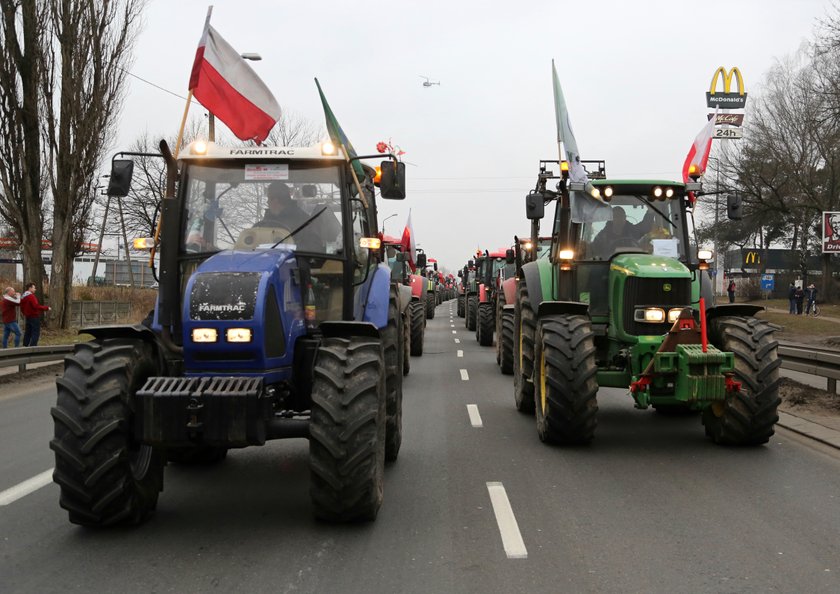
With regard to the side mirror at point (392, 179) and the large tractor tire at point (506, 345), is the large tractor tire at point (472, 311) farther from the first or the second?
the side mirror at point (392, 179)

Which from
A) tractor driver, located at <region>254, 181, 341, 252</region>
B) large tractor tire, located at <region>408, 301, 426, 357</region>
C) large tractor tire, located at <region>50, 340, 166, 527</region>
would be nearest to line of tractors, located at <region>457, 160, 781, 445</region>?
tractor driver, located at <region>254, 181, 341, 252</region>

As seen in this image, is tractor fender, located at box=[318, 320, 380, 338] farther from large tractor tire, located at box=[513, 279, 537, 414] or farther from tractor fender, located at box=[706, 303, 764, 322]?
tractor fender, located at box=[706, 303, 764, 322]

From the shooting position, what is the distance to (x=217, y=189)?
6797 millimetres

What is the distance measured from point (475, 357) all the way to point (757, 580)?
14.9 m

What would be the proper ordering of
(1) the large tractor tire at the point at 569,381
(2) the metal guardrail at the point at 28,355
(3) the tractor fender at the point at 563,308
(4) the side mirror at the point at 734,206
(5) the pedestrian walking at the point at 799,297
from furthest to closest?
1. (5) the pedestrian walking at the point at 799,297
2. (2) the metal guardrail at the point at 28,355
3. (4) the side mirror at the point at 734,206
4. (3) the tractor fender at the point at 563,308
5. (1) the large tractor tire at the point at 569,381

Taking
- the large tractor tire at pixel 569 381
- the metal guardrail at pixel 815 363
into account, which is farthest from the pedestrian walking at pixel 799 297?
the large tractor tire at pixel 569 381

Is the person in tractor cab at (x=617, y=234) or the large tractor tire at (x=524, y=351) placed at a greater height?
the person in tractor cab at (x=617, y=234)

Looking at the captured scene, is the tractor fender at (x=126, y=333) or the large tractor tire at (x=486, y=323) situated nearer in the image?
the tractor fender at (x=126, y=333)

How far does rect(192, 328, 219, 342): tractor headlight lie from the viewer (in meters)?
5.46

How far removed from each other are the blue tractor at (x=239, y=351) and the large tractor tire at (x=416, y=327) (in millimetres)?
11809

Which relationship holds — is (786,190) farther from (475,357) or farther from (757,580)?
(757,580)

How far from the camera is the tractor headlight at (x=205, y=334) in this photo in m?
5.46

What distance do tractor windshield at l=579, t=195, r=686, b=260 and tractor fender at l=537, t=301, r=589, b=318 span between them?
1.01 meters

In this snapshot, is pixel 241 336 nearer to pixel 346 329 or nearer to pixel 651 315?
pixel 346 329
